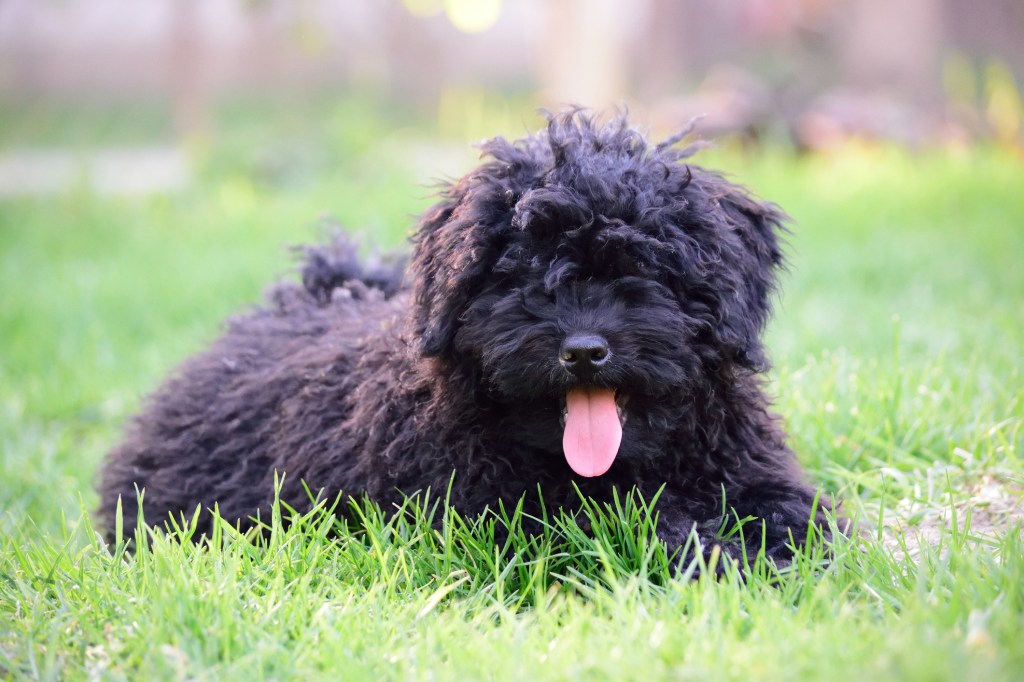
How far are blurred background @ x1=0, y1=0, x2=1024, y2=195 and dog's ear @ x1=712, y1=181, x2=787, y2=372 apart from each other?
7307 millimetres

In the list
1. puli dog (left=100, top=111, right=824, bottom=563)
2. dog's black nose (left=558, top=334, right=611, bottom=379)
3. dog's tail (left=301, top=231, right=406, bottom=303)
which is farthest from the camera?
dog's tail (left=301, top=231, right=406, bottom=303)

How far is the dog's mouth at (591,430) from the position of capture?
3.34m

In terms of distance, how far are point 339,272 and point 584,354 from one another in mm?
2127

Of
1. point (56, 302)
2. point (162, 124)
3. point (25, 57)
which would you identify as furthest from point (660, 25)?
point (56, 302)

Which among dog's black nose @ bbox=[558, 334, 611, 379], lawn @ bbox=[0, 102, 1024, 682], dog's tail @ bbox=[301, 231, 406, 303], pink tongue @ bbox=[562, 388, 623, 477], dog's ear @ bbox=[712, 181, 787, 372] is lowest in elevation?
lawn @ bbox=[0, 102, 1024, 682]

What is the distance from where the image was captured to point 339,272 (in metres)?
5.02

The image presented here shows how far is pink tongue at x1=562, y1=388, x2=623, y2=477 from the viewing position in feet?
11.0

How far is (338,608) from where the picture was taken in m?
3.15

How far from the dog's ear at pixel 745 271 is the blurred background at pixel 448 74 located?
7.31 metres

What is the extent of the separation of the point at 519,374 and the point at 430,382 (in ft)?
1.56

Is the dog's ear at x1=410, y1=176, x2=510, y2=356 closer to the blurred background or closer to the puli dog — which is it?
the puli dog

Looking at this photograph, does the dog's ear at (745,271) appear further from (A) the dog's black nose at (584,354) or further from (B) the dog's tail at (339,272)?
(B) the dog's tail at (339,272)

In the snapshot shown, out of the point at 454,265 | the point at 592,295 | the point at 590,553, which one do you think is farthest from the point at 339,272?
the point at 590,553

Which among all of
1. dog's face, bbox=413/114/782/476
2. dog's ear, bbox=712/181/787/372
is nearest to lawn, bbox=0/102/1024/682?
dog's face, bbox=413/114/782/476
